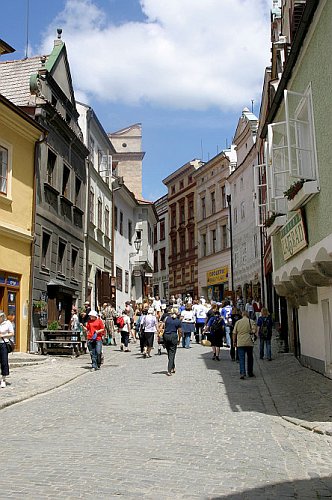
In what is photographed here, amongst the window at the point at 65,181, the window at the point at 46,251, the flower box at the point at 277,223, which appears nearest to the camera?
the flower box at the point at 277,223

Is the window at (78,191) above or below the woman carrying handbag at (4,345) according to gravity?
above

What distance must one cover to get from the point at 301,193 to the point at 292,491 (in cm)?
664

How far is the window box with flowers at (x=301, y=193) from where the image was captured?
1088 centimetres

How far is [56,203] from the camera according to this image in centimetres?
2225

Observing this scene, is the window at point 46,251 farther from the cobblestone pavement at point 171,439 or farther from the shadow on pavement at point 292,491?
the shadow on pavement at point 292,491

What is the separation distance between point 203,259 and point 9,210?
35350 millimetres

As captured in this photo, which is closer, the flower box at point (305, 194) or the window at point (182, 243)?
the flower box at point (305, 194)

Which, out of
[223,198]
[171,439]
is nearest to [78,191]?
[171,439]

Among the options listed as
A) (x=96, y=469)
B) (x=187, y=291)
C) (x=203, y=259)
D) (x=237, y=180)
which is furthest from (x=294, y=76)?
(x=187, y=291)

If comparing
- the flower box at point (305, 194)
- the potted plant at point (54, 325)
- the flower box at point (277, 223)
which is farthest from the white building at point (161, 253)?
the flower box at point (305, 194)

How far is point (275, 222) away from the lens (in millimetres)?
15758

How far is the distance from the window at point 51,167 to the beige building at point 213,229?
2690 centimetres

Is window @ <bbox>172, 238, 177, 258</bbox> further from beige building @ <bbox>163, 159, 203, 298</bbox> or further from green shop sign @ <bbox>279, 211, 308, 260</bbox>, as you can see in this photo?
green shop sign @ <bbox>279, 211, 308, 260</bbox>

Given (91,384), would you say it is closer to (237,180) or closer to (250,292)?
(250,292)
